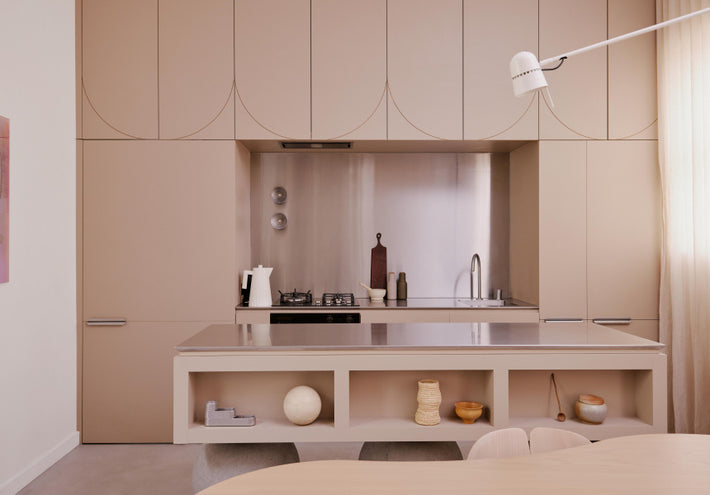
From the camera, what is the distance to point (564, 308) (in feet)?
12.4

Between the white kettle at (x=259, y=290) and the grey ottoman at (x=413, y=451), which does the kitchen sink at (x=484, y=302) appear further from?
the grey ottoman at (x=413, y=451)

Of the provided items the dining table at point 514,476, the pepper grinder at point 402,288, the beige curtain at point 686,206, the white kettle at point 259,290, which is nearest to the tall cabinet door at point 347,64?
the white kettle at point 259,290

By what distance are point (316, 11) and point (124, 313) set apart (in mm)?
2514

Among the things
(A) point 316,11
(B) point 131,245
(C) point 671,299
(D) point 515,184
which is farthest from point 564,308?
(B) point 131,245

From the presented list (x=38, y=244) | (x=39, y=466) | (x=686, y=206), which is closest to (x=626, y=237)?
(x=686, y=206)

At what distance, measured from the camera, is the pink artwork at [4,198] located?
2891mm

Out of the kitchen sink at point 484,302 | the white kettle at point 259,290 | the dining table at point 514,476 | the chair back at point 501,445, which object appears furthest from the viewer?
the kitchen sink at point 484,302

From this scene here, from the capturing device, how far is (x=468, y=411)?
2314 millimetres

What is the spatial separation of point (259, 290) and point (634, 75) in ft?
10.1

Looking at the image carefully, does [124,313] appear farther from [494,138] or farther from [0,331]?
[494,138]

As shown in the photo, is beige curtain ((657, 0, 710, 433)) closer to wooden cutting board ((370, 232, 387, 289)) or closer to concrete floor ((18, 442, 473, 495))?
concrete floor ((18, 442, 473, 495))

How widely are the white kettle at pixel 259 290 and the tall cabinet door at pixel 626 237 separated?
231cm

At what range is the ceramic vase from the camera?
2.29 meters

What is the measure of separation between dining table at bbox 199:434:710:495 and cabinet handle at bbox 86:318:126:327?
105 inches
